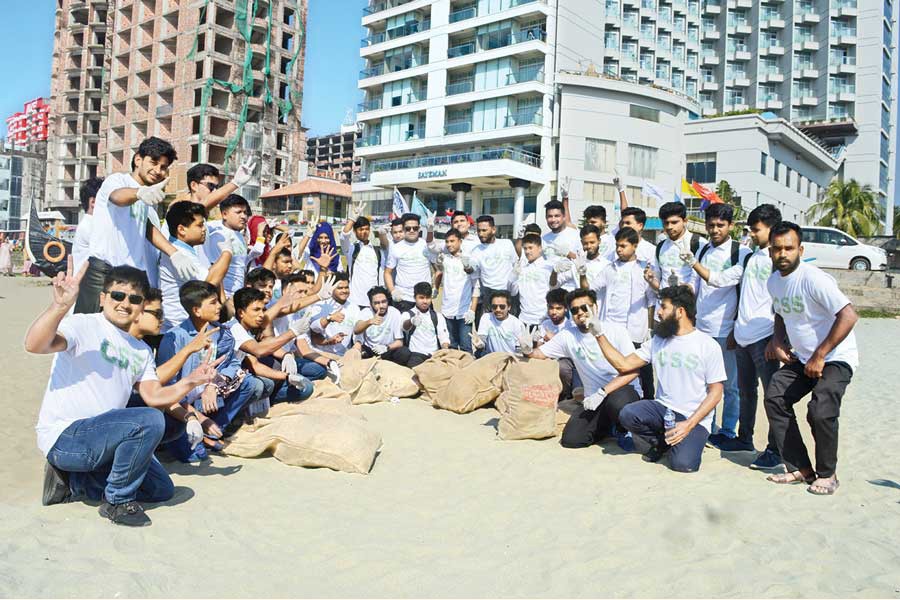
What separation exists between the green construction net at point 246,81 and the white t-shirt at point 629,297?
1852 inches

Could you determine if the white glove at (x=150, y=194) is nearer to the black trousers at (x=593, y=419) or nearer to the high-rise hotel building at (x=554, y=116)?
the black trousers at (x=593, y=419)

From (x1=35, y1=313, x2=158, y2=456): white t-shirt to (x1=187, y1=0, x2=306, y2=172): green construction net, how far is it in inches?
1911

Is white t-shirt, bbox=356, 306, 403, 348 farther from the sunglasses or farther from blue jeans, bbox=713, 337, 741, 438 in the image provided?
the sunglasses

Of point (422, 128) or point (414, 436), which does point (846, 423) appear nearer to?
point (414, 436)

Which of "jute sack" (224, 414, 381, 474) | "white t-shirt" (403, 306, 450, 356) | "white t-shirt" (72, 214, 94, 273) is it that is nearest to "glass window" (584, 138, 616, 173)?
"white t-shirt" (403, 306, 450, 356)

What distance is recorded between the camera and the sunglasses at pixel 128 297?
3600 millimetres

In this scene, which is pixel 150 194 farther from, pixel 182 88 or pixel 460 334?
pixel 182 88

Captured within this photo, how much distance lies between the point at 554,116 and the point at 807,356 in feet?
118

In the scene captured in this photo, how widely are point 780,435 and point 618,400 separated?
1297 mm

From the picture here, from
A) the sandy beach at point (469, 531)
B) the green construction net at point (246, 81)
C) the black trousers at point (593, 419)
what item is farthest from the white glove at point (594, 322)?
the green construction net at point (246, 81)

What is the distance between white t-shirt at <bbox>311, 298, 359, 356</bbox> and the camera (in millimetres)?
7703

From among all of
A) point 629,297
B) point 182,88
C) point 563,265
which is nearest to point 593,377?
point 629,297

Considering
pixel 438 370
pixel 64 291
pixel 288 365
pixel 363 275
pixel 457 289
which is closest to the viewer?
pixel 64 291

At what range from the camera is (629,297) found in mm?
6609
